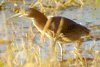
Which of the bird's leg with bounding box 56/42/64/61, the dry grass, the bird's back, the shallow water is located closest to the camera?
the dry grass

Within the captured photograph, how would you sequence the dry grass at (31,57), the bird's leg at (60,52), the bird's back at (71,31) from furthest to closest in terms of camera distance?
the bird's back at (71,31), the bird's leg at (60,52), the dry grass at (31,57)

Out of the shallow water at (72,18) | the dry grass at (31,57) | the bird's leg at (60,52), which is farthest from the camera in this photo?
the shallow water at (72,18)

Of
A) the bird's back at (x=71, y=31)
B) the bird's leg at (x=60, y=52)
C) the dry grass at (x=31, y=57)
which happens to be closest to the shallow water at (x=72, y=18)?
the bird's leg at (x=60, y=52)

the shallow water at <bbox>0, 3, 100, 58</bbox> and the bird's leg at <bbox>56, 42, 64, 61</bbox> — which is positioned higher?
the shallow water at <bbox>0, 3, 100, 58</bbox>

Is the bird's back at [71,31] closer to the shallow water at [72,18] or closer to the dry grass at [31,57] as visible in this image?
the shallow water at [72,18]

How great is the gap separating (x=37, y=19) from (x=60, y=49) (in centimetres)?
63

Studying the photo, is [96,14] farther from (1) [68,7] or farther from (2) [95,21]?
(1) [68,7]

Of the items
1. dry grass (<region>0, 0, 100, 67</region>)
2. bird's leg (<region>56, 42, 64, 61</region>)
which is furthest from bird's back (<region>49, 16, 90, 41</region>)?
dry grass (<region>0, 0, 100, 67</region>)

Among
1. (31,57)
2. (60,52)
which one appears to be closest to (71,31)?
(60,52)

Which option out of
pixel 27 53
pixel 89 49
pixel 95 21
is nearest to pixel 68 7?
pixel 95 21

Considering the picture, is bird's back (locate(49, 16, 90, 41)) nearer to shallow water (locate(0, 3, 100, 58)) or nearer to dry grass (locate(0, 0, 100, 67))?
shallow water (locate(0, 3, 100, 58))

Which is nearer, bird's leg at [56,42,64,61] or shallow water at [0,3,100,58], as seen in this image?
bird's leg at [56,42,64,61]

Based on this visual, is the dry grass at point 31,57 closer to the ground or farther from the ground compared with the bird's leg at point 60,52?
farther from the ground

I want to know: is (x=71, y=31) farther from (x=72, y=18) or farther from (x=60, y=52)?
(x=72, y=18)
